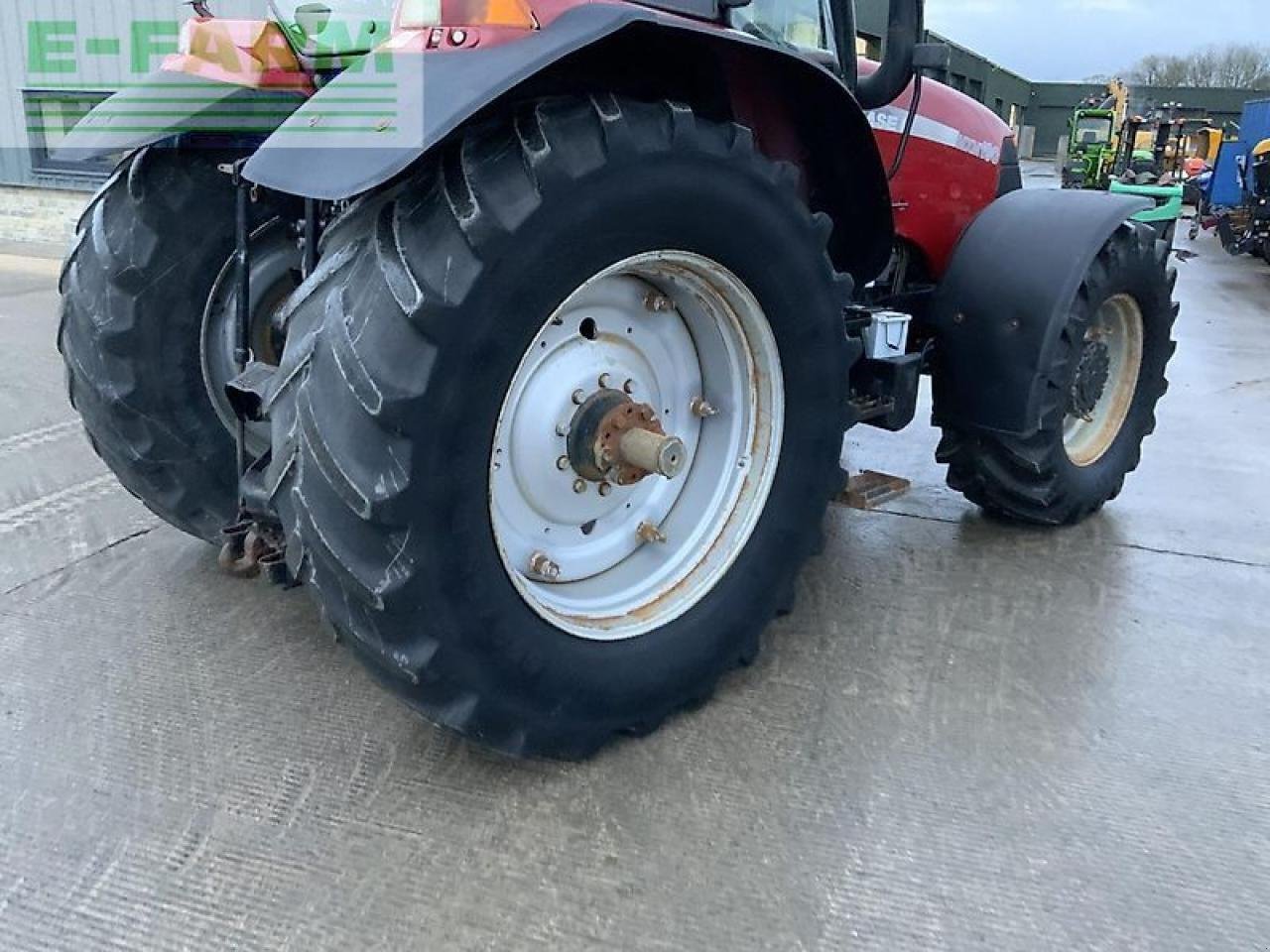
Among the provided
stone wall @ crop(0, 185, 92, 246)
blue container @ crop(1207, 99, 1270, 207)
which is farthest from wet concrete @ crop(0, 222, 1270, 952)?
blue container @ crop(1207, 99, 1270, 207)

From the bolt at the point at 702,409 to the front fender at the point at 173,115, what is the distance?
136 cm

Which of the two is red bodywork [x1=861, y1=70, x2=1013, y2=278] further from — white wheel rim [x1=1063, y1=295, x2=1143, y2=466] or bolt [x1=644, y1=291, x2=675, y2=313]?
bolt [x1=644, y1=291, x2=675, y2=313]

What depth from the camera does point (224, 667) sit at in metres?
2.75

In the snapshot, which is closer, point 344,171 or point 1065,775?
point 344,171

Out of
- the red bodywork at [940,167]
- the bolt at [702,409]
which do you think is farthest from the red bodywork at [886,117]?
the bolt at [702,409]

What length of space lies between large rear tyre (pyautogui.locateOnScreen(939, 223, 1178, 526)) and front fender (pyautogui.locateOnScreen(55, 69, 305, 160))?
243cm

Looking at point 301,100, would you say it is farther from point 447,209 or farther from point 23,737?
point 23,737

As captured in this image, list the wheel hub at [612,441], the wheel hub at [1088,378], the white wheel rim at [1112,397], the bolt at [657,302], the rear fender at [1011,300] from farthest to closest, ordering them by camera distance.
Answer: the white wheel rim at [1112,397], the wheel hub at [1088,378], the rear fender at [1011,300], the bolt at [657,302], the wheel hub at [612,441]

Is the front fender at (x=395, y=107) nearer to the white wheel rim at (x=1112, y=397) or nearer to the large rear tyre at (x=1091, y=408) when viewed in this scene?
the large rear tyre at (x=1091, y=408)

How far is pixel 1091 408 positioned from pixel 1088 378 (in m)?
0.13

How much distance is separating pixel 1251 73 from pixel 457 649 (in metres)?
62.2

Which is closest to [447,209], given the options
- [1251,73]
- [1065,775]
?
[1065,775]

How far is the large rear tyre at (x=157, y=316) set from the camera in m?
2.88

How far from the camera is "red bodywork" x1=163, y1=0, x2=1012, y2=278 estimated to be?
2.04 metres
